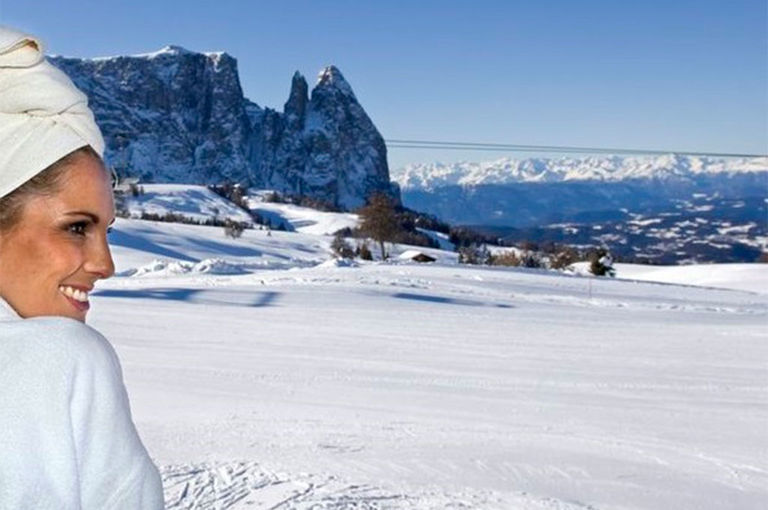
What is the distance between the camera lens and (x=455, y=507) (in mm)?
5449

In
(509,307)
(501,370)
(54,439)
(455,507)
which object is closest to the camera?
(54,439)

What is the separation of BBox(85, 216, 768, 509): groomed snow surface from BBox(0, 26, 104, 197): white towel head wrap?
474 cm

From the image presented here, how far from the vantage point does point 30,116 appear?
944mm

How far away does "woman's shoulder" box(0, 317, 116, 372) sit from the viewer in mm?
785

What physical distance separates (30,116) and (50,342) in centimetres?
32

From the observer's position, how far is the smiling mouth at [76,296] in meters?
0.94

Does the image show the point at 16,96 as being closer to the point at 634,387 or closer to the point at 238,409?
the point at 238,409

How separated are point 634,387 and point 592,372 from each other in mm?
1036

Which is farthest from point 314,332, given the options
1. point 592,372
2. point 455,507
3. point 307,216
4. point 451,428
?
point 307,216

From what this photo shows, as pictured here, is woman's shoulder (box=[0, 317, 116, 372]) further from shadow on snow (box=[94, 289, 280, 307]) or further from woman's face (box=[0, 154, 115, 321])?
shadow on snow (box=[94, 289, 280, 307])

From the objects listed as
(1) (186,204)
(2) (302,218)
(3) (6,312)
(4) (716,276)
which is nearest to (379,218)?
(4) (716,276)

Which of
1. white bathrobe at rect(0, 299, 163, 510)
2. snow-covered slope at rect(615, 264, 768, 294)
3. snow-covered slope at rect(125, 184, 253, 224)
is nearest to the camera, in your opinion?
white bathrobe at rect(0, 299, 163, 510)

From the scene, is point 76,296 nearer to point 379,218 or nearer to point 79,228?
point 79,228

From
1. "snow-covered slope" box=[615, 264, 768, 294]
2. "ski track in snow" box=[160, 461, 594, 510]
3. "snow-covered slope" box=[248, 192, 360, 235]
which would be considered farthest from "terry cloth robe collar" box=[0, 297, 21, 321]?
"snow-covered slope" box=[248, 192, 360, 235]
